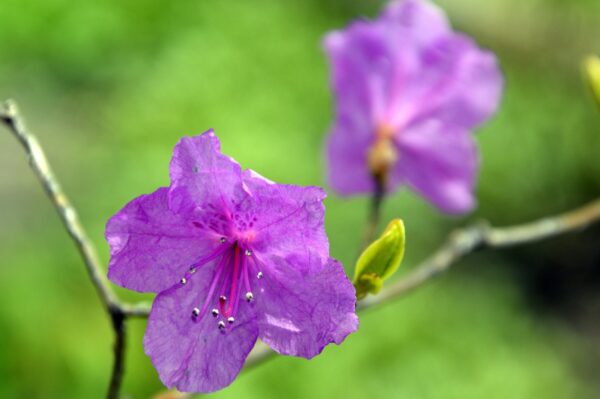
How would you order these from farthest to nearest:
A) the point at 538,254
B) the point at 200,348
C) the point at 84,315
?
the point at 538,254 < the point at 84,315 < the point at 200,348

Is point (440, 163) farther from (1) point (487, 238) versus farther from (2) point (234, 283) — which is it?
(2) point (234, 283)

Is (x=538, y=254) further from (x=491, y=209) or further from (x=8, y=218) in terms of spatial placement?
(x=8, y=218)

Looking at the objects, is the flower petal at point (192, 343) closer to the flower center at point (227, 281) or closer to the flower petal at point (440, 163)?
the flower center at point (227, 281)

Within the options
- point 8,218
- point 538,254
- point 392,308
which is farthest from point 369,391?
point 8,218

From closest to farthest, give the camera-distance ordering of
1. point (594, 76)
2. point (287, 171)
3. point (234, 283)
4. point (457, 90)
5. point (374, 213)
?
point (234, 283) < point (594, 76) < point (374, 213) < point (457, 90) < point (287, 171)

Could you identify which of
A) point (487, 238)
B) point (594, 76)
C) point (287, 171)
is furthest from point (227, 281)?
point (287, 171)

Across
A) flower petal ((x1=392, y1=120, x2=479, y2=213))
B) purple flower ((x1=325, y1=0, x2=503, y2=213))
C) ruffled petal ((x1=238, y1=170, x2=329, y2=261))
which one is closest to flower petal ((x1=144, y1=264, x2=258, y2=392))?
ruffled petal ((x1=238, y1=170, x2=329, y2=261))

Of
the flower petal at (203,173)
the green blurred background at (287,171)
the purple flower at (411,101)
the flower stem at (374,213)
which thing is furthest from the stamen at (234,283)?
the green blurred background at (287,171)
